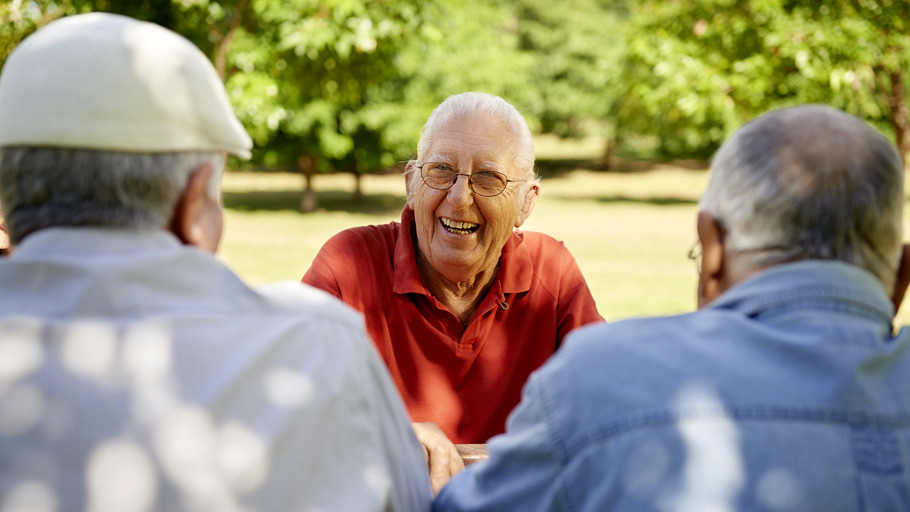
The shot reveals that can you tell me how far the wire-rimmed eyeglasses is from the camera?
3064mm

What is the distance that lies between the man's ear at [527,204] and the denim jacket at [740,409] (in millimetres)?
1749

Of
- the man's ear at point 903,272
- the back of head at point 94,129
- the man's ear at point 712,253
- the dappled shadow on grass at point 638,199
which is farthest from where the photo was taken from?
the dappled shadow on grass at point 638,199

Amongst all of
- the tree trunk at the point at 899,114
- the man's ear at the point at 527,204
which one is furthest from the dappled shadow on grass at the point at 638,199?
the man's ear at the point at 527,204

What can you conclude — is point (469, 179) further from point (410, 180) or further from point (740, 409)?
point (740, 409)

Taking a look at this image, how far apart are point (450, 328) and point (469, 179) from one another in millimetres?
556

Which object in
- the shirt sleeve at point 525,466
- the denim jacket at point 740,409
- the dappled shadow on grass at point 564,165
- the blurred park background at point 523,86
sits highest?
the denim jacket at point 740,409

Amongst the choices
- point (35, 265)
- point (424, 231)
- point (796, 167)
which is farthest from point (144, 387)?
point (424, 231)

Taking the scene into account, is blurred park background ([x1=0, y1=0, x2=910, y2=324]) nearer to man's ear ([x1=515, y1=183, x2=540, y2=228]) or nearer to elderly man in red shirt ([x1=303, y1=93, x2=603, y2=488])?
elderly man in red shirt ([x1=303, y1=93, x2=603, y2=488])

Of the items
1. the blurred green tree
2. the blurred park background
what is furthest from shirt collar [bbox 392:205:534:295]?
the blurred green tree

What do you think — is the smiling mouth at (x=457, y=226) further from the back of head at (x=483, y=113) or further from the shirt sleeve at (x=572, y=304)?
the shirt sleeve at (x=572, y=304)

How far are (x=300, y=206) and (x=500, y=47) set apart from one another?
801cm

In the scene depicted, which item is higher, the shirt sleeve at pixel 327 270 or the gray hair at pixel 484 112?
the gray hair at pixel 484 112

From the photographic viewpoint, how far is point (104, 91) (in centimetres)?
137

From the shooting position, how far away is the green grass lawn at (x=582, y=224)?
12.0m
